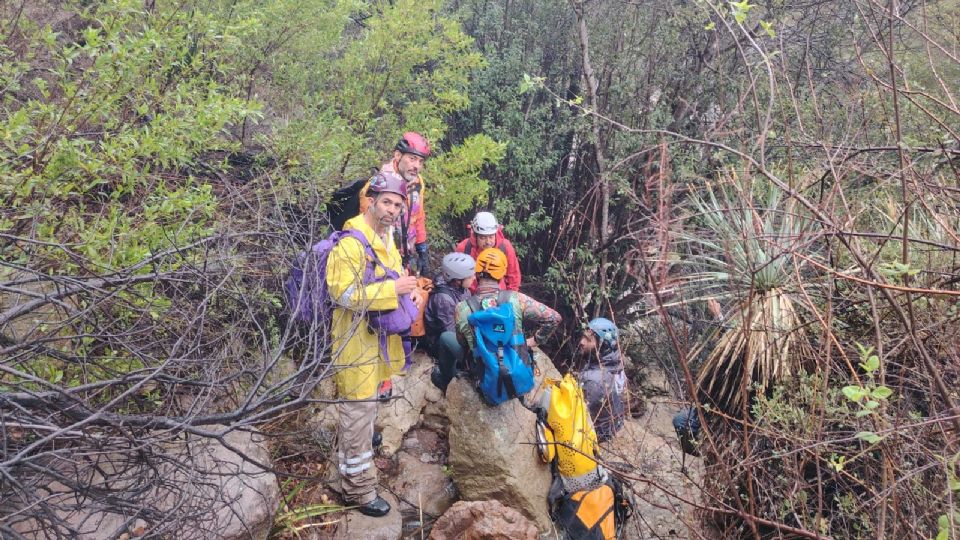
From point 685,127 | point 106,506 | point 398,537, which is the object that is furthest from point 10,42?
point 685,127

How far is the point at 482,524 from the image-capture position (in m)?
3.88

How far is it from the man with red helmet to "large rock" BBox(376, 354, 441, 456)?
3.38 feet

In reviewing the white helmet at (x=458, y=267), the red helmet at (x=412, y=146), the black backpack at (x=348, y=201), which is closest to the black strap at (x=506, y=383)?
the white helmet at (x=458, y=267)

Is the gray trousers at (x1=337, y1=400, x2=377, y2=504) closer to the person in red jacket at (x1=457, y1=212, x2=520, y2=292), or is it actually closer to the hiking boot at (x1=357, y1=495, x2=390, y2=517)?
the hiking boot at (x1=357, y1=495, x2=390, y2=517)

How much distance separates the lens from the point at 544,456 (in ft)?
15.4

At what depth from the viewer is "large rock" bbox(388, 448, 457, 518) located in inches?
188

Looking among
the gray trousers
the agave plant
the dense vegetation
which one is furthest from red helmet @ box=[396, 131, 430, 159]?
the agave plant

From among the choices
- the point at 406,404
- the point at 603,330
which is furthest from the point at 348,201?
the point at 603,330

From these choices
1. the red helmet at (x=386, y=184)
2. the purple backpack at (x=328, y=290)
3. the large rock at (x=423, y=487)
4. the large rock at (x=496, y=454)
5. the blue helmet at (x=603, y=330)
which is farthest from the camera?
the blue helmet at (x=603, y=330)

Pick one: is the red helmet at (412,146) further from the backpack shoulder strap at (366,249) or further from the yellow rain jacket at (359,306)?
the backpack shoulder strap at (366,249)

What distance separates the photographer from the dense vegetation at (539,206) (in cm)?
255

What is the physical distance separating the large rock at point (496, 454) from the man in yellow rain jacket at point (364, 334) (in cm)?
61

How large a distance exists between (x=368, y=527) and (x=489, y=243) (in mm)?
2604

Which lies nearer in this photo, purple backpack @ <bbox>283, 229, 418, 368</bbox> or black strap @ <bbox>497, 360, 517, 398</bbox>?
purple backpack @ <bbox>283, 229, 418, 368</bbox>
